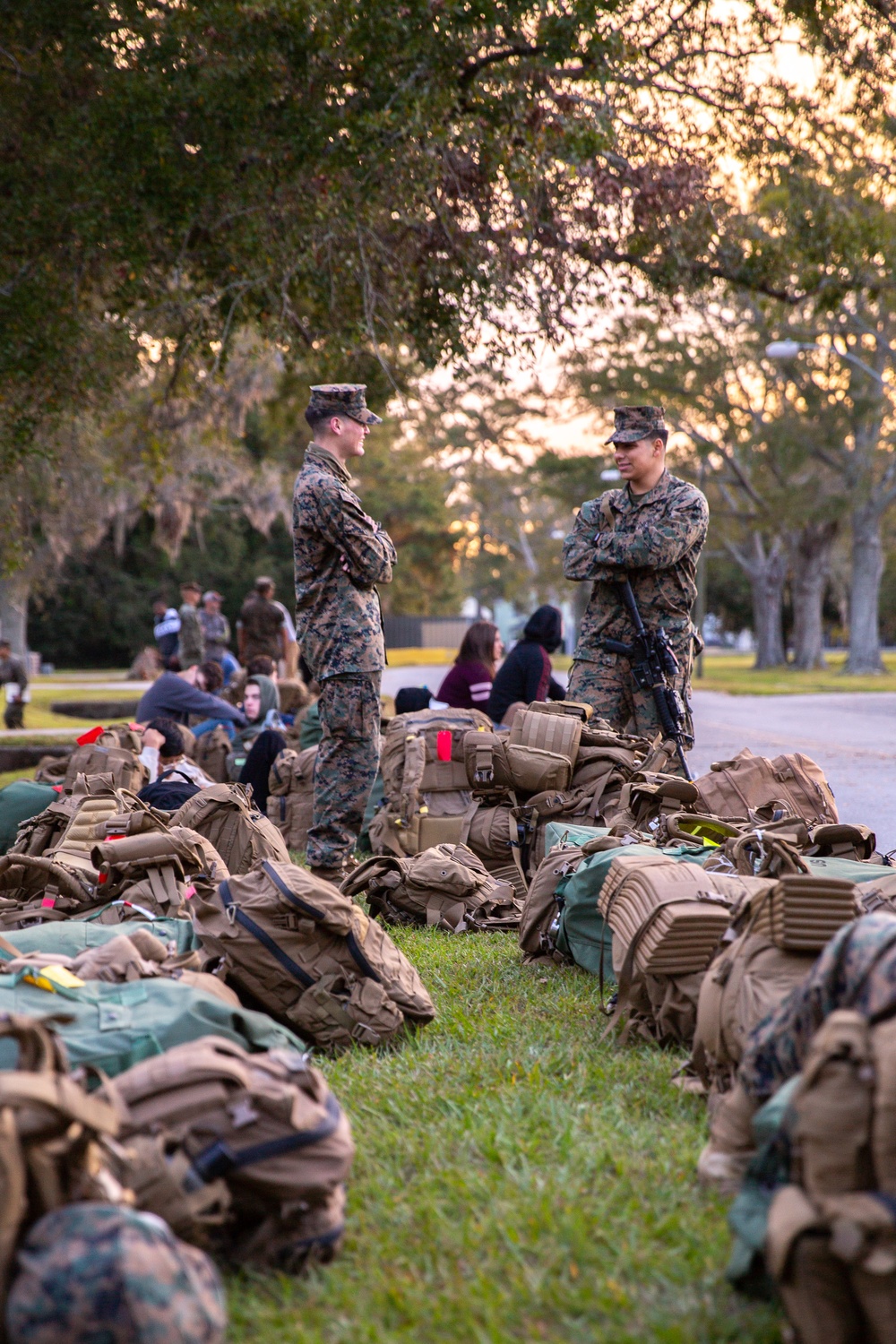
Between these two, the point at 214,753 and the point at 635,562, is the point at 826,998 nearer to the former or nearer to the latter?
the point at 635,562

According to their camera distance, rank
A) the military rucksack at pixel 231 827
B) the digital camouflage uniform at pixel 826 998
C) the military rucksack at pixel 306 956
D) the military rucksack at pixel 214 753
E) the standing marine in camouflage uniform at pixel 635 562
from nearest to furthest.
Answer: the digital camouflage uniform at pixel 826 998 < the military rucksack at pixel 306 956 < the military rucksack at pixel 231 827 < the standing marine in camouflage uniform at pixel 635 562 < the military rucksack at pixel 214 753

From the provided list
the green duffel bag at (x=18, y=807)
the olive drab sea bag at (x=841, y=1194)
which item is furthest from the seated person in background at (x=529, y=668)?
the olive drab sea bag at (x=841, y=1194)

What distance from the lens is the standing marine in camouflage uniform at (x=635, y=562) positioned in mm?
6828

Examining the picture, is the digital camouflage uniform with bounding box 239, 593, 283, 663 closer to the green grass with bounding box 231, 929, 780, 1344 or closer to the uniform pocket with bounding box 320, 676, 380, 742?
the uniform pocket with bounding box 320, 676, 380, 742

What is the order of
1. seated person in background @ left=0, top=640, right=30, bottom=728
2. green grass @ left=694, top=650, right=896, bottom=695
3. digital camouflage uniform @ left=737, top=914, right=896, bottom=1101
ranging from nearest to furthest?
digital camouflage uniform @ left=737, top=914, right=896, bottom=1101 < seated person in background @ left=0, top=640, right=30, bottom=728 < green grass @ left=694, top=650, right=896, bottom=695

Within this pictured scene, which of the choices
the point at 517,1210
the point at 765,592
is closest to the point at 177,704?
the point at 517,1210

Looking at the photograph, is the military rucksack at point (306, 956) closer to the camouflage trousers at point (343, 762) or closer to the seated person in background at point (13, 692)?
the camouflage trousers at point (343, 762)

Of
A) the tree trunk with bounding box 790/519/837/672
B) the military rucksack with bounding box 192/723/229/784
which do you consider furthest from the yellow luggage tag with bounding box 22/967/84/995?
the tree trunk with bounding box 790/519/837/672

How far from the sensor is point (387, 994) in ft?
13.0

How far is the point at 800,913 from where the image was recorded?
9.73 ft

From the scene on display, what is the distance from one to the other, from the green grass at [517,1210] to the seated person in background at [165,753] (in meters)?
3.85

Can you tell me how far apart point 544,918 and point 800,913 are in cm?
213

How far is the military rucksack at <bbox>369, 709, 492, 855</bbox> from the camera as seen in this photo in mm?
6969

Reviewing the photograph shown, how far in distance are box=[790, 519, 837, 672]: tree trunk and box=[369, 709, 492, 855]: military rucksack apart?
36337 mm
